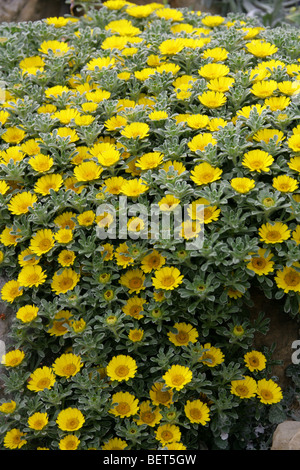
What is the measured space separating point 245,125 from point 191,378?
1061mm

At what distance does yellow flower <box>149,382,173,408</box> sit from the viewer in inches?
78.4

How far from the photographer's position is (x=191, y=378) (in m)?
1.94

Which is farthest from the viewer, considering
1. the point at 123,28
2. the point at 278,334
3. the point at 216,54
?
the point at 123,28

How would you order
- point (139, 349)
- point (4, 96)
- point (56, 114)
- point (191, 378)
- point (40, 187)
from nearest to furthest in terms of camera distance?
point (191, 378) → point (139, 349) → point (40, 187) → point (56, 114) → point (4, 96)

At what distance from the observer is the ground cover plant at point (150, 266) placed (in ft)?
6.50

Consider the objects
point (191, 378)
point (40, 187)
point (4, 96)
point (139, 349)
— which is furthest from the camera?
point (4, 96)

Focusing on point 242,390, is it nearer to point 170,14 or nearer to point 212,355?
point 212,355

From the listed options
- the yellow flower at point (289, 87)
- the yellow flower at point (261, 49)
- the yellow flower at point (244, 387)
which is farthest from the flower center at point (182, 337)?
the yellow flower at point (261, 49)

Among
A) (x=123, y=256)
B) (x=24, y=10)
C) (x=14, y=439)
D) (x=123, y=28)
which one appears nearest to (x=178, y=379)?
(x=123, y=256)

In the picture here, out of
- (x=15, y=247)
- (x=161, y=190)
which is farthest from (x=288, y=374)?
(x=15, y=247)

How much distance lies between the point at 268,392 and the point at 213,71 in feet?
4.54

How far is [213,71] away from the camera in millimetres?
2547

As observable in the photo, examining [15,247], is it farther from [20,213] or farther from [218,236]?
[218,236]

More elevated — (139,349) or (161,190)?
(161,190)
